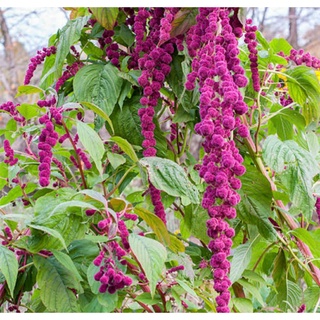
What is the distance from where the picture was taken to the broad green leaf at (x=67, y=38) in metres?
0.79

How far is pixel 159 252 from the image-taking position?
1.90ft

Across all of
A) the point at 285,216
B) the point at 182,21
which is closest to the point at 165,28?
the point at 182,21

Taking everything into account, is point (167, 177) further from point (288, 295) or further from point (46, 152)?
point (288, 295)

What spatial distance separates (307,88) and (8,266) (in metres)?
0.51

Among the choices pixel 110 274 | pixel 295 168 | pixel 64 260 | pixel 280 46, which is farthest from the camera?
pixel 280 46

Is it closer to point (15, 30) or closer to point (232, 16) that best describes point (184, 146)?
point (232, 16)

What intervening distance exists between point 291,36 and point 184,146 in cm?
410

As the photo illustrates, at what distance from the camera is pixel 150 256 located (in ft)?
1.88

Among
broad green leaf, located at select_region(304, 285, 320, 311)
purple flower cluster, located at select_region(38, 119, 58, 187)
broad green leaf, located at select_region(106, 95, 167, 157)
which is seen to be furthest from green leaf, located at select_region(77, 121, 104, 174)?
broad green leaf, located at select_region(304, 285, 320, 311)

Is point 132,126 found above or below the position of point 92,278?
above

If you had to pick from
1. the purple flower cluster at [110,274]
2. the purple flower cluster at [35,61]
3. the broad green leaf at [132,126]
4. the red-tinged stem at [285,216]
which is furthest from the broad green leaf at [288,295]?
the purple flower cluster at [35,61]

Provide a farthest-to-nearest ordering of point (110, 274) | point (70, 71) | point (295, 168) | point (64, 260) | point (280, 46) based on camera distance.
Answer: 1. point (280, 46)
2. point (70, 71)
3. point (295, 168)
4. point (64, 260)
5. point (110, 274)

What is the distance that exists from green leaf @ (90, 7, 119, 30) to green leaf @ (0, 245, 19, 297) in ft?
1.13

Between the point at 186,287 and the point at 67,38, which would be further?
the point at 67,38
